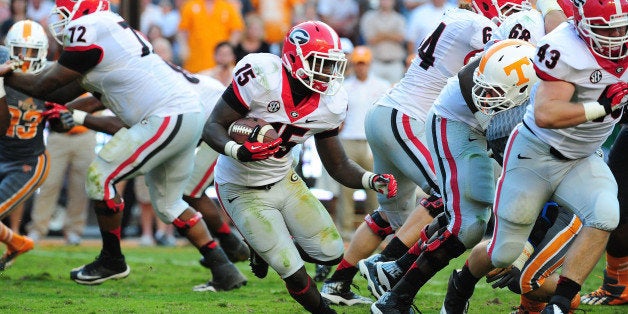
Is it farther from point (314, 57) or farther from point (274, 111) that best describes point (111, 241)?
point (314, 57)

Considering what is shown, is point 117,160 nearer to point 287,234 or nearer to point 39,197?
point 287,234

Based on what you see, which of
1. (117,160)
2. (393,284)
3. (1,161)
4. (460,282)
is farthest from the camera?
(1,161)

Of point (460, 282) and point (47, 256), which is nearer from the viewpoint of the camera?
point (460, 282)

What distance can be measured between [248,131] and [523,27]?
1.76 metres

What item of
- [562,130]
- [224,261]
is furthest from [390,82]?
[562,130]

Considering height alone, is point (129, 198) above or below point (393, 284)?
below

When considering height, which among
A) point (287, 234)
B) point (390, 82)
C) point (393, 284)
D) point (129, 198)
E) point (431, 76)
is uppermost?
point (431, 76)

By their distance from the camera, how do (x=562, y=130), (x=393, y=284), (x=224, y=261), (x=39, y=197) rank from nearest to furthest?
(x=562, y=130) < (x=393, y=284) < (x=224, y=261) < (x=39, y=197)

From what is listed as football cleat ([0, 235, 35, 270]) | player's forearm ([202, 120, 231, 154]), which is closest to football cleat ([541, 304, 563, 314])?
player's forearm ([202, 120, 231, 154])

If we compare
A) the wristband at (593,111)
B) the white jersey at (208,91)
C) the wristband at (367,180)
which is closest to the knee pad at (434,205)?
the wristband at (367,180)

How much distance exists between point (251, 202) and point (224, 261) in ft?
6.01

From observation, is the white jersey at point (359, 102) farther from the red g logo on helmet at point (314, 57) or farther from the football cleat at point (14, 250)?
the red g logo on helmet at point (314, 57)

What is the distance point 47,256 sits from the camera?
9.52m

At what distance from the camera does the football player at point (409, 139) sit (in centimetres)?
640
